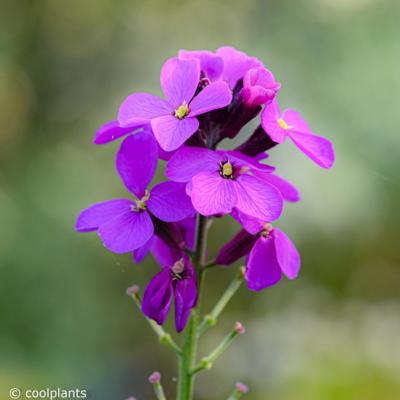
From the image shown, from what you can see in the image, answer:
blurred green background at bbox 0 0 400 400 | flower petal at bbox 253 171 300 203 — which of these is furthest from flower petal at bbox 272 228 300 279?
blurred green background at bbox 0 0 400 400

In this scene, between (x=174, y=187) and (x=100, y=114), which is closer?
(x=174, y=187)

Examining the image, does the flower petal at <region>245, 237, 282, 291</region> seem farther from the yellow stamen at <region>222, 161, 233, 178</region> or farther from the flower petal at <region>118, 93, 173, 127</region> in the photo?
the flower petal at <region>118, 93, 173, 127</region>

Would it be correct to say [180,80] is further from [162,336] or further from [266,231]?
[162,336]

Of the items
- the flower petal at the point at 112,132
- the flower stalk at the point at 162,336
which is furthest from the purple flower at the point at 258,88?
the flower stalk at the point at 162,336

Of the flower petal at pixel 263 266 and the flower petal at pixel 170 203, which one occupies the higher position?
the flower petal at pixel 170 203

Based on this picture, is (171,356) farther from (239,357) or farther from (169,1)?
(169,1)

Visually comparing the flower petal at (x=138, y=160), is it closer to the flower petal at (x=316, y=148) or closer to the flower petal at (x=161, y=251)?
the flower petal at (x=161, y=251)

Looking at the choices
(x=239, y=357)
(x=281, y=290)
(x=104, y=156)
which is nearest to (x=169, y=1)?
(x=104, y=156)
